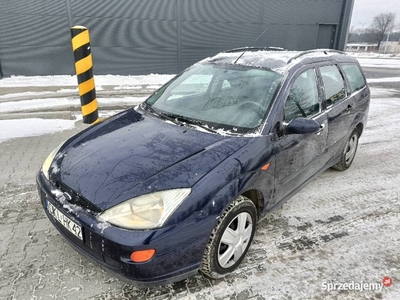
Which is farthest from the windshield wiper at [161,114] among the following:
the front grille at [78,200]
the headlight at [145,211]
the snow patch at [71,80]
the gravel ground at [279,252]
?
the snow patch at [71,80]

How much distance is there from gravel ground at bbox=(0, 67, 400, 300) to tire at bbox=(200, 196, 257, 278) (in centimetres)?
13

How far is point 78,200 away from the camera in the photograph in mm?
2051

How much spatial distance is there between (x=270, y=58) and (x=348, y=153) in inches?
77.6

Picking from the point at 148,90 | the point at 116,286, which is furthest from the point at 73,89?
the point at 116,286

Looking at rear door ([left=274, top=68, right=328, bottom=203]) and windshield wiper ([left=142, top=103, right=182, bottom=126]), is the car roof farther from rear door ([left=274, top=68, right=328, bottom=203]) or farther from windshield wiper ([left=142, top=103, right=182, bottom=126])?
windshield wiper ([left=142, top=103, right=182, bottom=126])

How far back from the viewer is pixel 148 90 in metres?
10.3

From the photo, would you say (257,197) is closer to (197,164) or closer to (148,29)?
(197,164)

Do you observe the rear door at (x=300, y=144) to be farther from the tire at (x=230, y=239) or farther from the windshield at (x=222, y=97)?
the tire at (x=230, y=239)

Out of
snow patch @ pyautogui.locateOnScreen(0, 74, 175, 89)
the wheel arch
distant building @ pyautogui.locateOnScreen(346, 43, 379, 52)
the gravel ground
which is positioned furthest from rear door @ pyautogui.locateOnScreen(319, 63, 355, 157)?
distant building @ pyautogui.locateOnScreen(346, 43, 379, 52)

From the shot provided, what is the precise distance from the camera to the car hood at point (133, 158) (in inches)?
78.7

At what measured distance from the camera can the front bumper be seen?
1844mm

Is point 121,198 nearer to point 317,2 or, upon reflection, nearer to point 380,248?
point 380,248

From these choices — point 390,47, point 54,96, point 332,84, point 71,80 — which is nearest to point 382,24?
point 390,47

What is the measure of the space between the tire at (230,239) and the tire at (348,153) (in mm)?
2228
